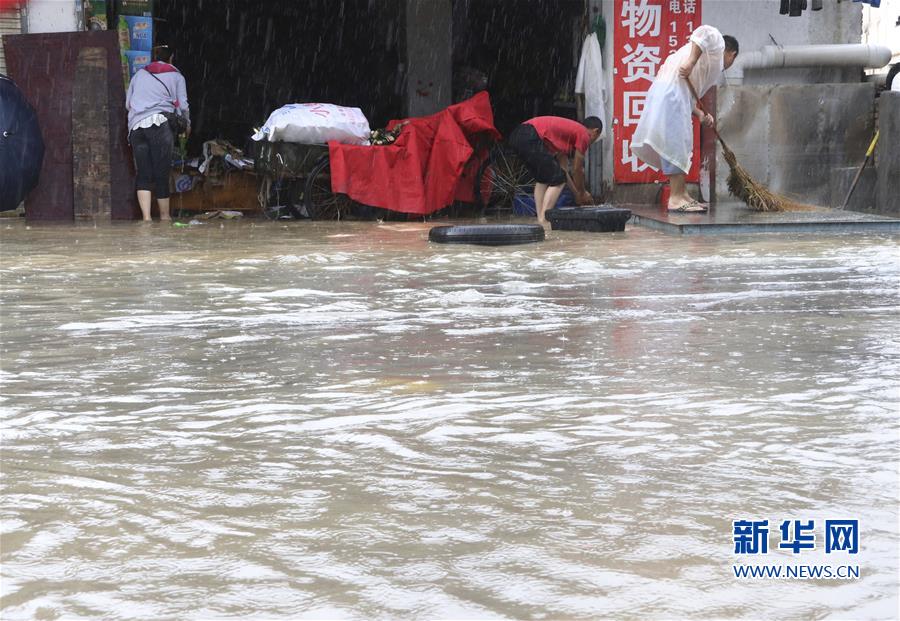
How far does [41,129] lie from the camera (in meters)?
12.4

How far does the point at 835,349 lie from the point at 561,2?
12.5 m

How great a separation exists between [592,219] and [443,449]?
7.42m

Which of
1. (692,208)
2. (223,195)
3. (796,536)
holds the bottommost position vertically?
(796,536)

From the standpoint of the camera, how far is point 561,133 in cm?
1107

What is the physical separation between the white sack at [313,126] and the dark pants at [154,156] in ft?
3.12

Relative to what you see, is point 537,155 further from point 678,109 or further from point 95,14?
point 95,14

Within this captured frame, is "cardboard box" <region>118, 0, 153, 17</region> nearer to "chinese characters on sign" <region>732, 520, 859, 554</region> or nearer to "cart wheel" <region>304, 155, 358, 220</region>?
"cart wheel" <region>304, 155, 358, 220</region>

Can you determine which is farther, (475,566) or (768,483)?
(768,483)

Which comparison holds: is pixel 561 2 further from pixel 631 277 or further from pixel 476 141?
pixel 631 277

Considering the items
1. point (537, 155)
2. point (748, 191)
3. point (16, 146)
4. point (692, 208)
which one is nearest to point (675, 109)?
point (692, 208)

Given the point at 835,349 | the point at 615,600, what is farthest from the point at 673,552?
the point at 835,349

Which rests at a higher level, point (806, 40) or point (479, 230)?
point (806, 40)

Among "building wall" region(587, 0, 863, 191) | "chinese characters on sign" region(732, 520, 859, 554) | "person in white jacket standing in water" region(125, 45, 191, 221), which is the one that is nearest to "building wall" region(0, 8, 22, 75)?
"person in white jacket standing in water" region(125, 45, 191, 221)

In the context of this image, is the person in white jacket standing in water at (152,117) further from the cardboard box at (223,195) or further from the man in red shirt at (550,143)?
the man in red shirt at (550,143)
